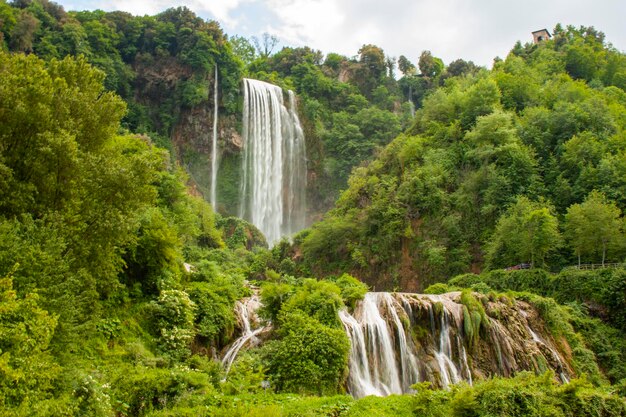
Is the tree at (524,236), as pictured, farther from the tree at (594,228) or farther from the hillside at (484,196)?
the tree at (594,228)

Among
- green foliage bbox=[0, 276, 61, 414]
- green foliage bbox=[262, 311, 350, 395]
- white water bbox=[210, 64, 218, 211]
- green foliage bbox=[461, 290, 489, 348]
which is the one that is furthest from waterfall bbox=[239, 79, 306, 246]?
green foliage bbox=[0, 276, 61, 414]

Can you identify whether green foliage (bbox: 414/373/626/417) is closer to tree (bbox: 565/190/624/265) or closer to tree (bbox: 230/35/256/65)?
tree (bbox: 565/190/624/265)

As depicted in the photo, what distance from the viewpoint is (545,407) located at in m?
11.2

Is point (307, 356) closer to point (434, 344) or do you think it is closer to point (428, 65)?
point (434, 344)

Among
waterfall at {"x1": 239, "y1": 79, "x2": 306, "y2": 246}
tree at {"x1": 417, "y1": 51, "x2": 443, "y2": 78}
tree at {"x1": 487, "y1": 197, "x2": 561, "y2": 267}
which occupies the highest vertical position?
tree at {"x1": 417, "y1": 51, "x2": 443, "y2": 78}

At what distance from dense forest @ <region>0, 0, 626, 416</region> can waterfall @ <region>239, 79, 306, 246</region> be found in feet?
4.49

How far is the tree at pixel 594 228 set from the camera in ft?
86.7

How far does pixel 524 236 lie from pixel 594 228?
3.44 metres

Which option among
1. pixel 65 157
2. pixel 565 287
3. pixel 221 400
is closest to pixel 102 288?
pixel 65 157

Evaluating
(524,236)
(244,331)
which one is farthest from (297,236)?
(244,331)

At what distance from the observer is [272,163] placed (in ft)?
161

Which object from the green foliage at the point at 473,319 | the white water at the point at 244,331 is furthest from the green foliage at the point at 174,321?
the green foliage at the point at 473,319

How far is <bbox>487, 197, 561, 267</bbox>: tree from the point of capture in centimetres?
2731

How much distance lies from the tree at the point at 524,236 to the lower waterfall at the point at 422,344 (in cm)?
808
